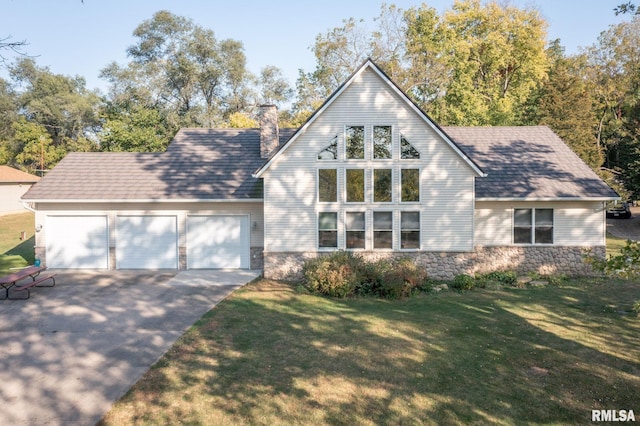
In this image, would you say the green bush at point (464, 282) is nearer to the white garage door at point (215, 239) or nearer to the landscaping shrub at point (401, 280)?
the landscaping shrub at point (401, 280)

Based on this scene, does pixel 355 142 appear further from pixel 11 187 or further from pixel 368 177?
pixel 11 187

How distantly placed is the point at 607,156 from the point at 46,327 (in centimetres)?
5176

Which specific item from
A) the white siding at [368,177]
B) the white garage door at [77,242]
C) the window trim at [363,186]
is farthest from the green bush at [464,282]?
the white garage door at [77,242]

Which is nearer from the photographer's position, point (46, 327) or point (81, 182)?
point (46, 327)

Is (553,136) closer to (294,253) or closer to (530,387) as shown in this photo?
(294,253)

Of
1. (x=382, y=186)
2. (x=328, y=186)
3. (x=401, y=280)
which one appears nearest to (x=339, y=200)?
(x=328, y=186)

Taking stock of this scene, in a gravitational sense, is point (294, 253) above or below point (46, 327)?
above

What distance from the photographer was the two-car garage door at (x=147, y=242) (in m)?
17.8

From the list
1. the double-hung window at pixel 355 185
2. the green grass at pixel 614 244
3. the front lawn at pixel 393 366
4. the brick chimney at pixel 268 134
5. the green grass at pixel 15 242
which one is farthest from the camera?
the green grass at pixel 614 244

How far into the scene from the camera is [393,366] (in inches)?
330

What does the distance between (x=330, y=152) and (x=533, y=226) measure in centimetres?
884

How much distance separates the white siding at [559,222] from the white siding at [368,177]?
174 centimetres

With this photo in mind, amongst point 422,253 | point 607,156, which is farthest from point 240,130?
point 607,156

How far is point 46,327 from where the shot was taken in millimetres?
10586
